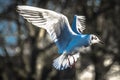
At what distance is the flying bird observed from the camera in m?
→ 0.87

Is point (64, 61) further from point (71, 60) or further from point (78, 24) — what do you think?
point (78, 24)

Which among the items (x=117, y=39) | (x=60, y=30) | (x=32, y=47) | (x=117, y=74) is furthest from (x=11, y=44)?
(x=60, y=30)

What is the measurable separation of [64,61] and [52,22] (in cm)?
9

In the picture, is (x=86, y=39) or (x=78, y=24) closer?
(x=86, y=39)

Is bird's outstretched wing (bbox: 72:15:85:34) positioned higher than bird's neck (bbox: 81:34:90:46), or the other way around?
bird's neck (bbox: 81:34:90:46)

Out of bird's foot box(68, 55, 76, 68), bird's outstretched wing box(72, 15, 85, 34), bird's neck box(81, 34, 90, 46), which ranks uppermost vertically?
bird's neck box(81, 34, 90, 46)

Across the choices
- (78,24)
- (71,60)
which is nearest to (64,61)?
(71,60)

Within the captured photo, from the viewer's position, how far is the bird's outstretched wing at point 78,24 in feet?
3.11

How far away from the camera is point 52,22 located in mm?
938

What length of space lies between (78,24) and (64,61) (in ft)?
0.45

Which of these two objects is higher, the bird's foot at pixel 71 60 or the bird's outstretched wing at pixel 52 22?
the bird's outstretched wing at pixel 52 22

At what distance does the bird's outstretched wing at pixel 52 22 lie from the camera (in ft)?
2.91

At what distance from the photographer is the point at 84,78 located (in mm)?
23766

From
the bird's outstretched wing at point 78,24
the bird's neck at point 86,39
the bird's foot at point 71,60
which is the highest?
the bird's neck at point 86,39
